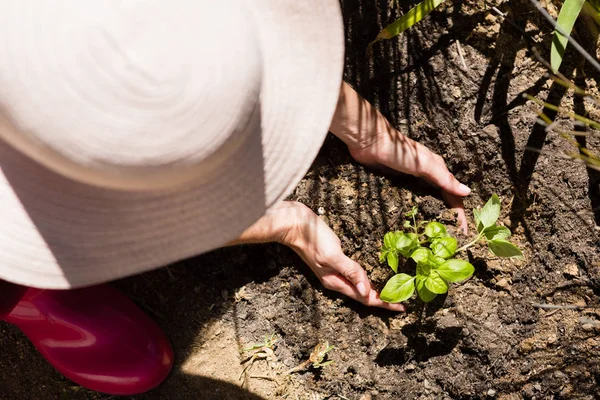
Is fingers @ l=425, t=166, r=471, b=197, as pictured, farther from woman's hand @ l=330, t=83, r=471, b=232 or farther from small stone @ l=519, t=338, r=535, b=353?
small stone @ l=519, t=338, r=535, b=353

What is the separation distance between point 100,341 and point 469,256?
1.09 meters

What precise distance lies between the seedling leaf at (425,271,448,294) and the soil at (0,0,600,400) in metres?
0.19

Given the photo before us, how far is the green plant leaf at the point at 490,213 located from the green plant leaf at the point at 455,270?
126mm

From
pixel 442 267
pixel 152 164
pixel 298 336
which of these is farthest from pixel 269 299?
pixel 152 164

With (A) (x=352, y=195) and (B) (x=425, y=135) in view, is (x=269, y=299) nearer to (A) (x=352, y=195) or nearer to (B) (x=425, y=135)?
(A) (x=352, y=195)

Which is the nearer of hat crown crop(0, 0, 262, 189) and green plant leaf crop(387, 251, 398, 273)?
hat crown crop(0, 0, 262, 189)

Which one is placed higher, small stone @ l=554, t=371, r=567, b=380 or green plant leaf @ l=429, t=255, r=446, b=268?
green plant leaf @ l=429, t=255, r=446, b=268

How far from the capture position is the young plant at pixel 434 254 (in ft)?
4.52

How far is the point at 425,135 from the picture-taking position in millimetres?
1592

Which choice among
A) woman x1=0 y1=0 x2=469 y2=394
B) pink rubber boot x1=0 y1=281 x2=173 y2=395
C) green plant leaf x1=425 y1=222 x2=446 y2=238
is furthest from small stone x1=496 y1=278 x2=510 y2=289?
pink rubber boot x1=0 y1=281 x2=173 y2=395

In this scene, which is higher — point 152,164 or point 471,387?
point 152,164

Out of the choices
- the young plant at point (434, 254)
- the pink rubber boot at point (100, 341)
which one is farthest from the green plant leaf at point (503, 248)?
the pink rubber boot at point (100, 341)

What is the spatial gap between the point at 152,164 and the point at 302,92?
314 mm

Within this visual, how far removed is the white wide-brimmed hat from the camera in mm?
775
